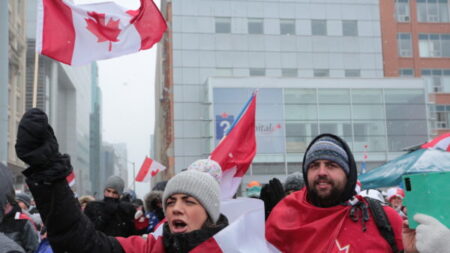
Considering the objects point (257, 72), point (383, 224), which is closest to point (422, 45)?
point (257, 72)

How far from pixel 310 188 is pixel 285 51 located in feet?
115

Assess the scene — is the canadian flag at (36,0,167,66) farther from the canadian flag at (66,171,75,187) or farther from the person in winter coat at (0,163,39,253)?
the person in winter coat at (0,163,39,253)

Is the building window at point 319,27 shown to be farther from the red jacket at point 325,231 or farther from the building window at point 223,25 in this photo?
the red jacket at point 325,231

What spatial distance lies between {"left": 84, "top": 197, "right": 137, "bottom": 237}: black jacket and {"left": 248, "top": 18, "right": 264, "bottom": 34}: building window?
31.8 m

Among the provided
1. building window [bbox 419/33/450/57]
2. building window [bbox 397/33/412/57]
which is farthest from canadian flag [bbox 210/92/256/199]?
building window [bbox 419/33/450/57]

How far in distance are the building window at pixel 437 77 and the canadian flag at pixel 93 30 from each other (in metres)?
41.2

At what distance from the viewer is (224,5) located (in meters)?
36.4

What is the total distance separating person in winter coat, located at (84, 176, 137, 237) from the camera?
6258 mm

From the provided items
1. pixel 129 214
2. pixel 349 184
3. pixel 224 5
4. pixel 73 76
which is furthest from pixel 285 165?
pixel 73 76

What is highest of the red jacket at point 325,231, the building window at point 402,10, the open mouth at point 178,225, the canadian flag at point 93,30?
the building window at point 402,10

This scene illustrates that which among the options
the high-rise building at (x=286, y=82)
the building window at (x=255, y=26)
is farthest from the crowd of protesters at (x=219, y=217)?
the building window at (x=255, y=26)

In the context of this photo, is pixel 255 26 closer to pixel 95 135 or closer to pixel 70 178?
pixel 70 178

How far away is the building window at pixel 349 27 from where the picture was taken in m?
38.5

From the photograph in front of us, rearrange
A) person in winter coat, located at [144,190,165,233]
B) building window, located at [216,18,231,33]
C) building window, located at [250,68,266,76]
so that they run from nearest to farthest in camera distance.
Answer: person in winter coat, located at [144,190,165,233] → building window, located at [216,18,231,33] → building window, located at [250,68,266,76]
